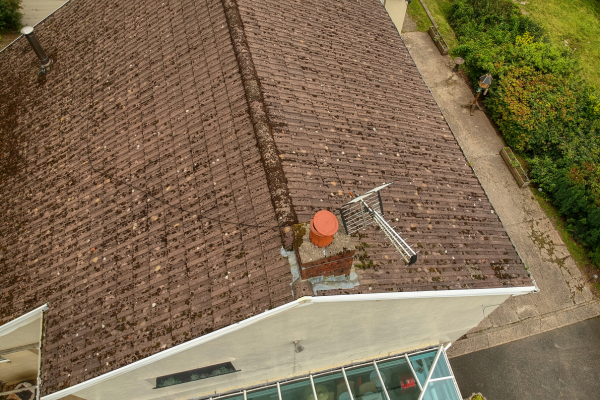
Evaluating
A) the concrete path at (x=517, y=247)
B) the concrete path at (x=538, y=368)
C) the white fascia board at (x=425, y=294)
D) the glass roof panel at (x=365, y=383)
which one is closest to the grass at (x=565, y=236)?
the concrete path at (x=517, y=247)

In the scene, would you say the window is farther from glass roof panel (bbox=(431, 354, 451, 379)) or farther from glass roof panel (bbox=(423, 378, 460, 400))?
glass roof panel (bbox=(431, 354, 451, 379))

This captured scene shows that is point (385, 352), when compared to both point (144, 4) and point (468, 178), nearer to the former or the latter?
point (468, 178)

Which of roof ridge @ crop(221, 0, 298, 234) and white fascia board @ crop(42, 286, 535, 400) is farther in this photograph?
roof ridge @ crop(221, 0, 298, 234)

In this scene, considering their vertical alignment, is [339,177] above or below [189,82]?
below

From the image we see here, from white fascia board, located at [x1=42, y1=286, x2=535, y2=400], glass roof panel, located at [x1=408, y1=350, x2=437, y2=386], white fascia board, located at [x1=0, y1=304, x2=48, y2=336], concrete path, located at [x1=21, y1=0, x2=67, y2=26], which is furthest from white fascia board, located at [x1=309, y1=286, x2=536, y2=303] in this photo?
concrete path, located at [x1=21, y1=0, x2=67, y2=26]

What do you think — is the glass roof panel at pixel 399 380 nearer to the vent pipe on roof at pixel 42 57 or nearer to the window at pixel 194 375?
the window at pixel 194 375

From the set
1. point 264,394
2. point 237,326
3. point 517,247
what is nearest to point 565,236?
point 517,247

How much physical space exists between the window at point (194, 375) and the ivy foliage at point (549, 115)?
16080mm

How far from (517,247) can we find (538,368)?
4896mm

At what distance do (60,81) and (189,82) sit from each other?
5236 millimetres

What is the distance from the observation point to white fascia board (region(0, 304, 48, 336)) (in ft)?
26.9

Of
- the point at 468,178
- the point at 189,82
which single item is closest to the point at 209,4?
the point at 189,82

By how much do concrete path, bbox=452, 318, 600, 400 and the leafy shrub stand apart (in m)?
27.4

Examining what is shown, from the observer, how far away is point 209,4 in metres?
10.6
